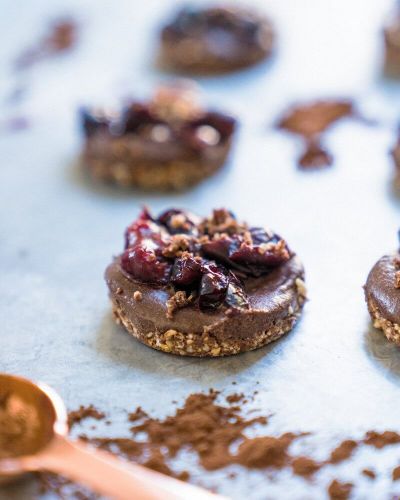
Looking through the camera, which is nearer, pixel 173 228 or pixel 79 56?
pixel 173 228

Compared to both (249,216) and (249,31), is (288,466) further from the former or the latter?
(249,31)

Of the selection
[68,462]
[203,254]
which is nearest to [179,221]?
[203,254]

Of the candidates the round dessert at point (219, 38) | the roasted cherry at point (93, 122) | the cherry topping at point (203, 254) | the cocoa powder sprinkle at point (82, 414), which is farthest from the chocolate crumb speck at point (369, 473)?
the round dessert at point (219, 38)

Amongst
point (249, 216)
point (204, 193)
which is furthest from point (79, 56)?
point (249, 216)

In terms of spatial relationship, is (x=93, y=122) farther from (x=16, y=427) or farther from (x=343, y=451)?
(x=343, y=451)

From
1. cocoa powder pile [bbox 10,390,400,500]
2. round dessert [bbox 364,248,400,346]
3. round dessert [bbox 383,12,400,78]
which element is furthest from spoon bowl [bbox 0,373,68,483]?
round dessert [bbox 383,12,400,78]

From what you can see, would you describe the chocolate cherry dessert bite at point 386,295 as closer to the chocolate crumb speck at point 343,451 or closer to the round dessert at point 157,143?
the chocolate crumb speck at point 343,451
